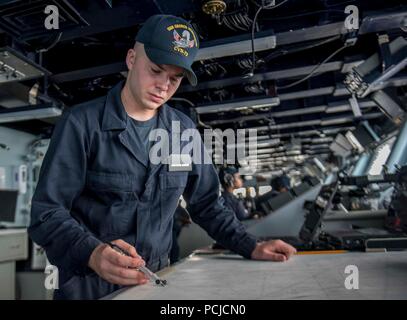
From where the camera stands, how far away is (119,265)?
0.90m

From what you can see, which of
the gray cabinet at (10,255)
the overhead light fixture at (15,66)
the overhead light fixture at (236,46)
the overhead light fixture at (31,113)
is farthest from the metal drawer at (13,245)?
the overhead light fixture at (236,46)

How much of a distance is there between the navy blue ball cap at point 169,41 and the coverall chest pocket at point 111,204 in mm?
469

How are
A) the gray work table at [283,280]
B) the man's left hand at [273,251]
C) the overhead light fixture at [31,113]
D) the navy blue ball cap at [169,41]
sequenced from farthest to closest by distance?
the overhead light fixture at [31,113]
the man's left hand at [273,251]
the navy blue ball cap at [169,41]
the gray work table at [283,280]

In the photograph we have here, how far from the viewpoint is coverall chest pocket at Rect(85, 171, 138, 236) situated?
126 centimetres

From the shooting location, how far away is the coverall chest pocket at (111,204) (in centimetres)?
126

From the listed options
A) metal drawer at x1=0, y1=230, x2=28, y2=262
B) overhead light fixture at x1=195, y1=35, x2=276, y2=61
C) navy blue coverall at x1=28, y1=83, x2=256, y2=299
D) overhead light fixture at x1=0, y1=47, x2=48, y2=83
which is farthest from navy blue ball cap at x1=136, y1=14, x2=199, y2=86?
metal drawer at x1=0, y1=230, x2=28, y2=262

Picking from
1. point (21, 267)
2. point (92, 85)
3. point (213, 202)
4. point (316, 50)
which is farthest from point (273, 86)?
point (21, 267)

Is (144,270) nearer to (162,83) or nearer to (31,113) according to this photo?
(162,83)

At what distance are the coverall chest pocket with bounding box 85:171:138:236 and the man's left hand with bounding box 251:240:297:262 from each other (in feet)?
1.73

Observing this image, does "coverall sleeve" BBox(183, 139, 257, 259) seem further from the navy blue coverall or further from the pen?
the pen

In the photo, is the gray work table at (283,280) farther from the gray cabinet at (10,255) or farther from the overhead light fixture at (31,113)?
the gray cabinet at (10,255)

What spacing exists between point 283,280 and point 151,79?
2.71 feet

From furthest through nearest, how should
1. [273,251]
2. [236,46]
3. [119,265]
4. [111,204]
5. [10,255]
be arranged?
[10,255] < [236,46] < [273,251] < [111,204] < [119,265]

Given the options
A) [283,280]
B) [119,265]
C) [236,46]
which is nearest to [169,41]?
[119,265]
